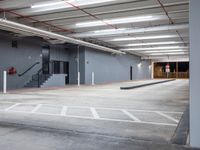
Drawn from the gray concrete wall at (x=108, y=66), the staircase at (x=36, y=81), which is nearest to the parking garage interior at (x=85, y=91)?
the staircase at (x=36, y=81)

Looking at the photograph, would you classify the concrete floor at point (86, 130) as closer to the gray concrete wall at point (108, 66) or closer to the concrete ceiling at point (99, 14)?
the concrete ceiling at point (99, 14)

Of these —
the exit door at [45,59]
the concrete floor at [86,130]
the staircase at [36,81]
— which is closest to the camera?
the concrete floor at [86,130]

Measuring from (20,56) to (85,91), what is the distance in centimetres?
558

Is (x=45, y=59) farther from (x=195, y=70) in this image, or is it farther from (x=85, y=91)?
(x=195, y=70)

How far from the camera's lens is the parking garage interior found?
3.57 metres

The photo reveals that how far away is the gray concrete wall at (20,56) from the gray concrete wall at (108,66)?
530cm

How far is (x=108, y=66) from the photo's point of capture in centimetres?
2586

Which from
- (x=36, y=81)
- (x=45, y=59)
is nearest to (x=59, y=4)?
(x=36, y=81)

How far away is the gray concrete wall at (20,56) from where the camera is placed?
14453 mm

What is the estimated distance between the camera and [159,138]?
12.6 feet

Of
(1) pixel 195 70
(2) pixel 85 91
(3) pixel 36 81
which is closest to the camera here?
(1) pixel 195 70

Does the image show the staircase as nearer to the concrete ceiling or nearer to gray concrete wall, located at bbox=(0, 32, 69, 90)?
gray concrete wall, located at bbox=(0, 32, 69, 90)

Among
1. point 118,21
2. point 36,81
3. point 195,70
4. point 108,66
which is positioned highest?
point 118,21

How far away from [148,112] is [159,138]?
8.13ft
